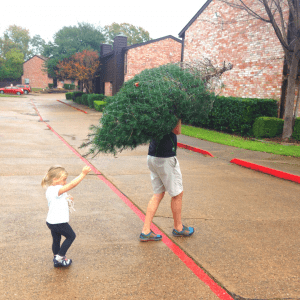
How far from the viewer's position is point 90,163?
8867 mm

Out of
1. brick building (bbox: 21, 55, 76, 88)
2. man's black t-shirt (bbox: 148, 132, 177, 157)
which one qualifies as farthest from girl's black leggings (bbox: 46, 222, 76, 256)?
brick building (bbox: 21, 55, 76, 88)

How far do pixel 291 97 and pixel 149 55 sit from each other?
19.4m

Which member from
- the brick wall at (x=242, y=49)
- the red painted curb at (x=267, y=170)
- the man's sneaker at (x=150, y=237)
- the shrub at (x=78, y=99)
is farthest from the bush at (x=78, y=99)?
the man's sneaker at (x=150, y=237)

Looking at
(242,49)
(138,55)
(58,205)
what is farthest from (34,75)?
(58,205)

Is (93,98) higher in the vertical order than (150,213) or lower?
higher

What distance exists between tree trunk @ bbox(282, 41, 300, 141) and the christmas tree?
10.4m

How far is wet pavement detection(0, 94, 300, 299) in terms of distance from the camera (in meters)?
3.06

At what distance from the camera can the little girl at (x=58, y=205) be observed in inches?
128

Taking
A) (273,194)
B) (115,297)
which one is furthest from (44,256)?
(273,194)

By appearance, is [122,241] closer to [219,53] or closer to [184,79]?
[184,79]

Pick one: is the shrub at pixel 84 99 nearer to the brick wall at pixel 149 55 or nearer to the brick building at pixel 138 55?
the brick building at pixel 138 55

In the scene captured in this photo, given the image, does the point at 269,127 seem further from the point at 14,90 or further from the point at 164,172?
the point at 14,90

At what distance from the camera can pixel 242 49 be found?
17469 millimetres

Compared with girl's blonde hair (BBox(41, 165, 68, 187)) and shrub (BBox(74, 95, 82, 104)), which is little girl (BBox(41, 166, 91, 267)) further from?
shrub (BBox(74, 95, 82, 104))
